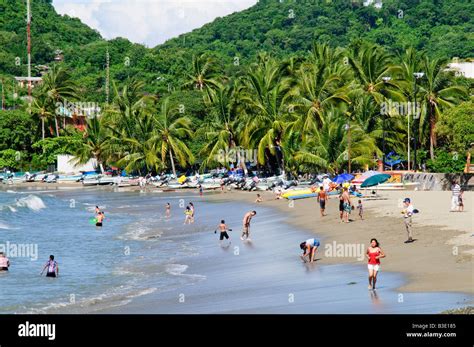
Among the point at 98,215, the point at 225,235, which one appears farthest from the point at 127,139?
the point at 225,235

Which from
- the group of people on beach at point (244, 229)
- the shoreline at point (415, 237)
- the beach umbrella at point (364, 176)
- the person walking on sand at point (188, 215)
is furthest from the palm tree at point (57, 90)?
the group of people on beach at point (244, 229)

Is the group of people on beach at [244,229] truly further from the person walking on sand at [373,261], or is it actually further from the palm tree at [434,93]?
the palm tree at [434,93]

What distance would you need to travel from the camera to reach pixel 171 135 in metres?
84.9

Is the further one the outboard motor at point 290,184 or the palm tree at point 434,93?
the palm tree at point 434,93

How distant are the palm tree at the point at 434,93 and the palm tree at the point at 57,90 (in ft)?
153

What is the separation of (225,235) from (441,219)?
8.72 m

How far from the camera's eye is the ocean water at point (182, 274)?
21.1 meters

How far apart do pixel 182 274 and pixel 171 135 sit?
188 ft

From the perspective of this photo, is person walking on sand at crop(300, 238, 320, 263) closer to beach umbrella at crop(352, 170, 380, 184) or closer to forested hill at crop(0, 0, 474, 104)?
beach umbrella at crop(352, 170, 380, 184)

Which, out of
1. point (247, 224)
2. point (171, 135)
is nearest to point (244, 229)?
point (247, 224)

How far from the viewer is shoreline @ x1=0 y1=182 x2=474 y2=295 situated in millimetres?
22734

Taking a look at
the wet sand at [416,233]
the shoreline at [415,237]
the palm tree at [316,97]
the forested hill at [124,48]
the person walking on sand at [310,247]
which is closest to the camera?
the shoreline at [415,237]

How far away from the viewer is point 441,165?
215 ft
